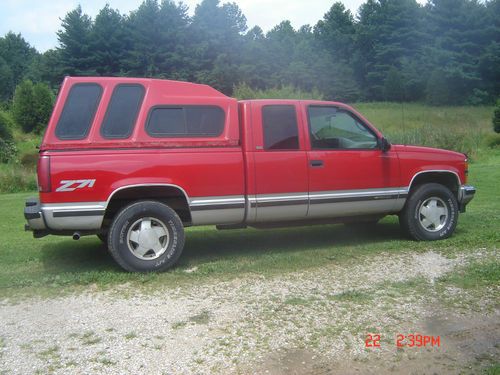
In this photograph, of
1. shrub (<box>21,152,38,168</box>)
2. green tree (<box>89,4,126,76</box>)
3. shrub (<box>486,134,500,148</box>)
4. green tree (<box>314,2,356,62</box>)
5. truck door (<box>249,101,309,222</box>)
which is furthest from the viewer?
green tree (<box>314,2,356,62</box>)

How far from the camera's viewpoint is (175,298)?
5.04 meters

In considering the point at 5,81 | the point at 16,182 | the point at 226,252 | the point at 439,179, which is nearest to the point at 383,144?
the point at 439,179

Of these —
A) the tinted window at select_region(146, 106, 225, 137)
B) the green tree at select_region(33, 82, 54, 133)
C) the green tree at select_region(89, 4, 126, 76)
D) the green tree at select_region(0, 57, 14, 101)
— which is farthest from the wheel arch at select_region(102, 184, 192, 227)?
the green tree at select_region(0, 57, 14, 101)

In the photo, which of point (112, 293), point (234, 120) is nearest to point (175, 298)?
point (112, 293)

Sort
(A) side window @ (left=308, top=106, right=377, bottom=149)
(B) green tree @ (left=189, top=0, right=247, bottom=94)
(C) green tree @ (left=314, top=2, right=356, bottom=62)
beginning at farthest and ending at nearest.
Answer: (C) green tree @ (left=314, top=2, right=356, bottom=62)
(B) green tree @ (left=189, top=0, right=247, bottom=94)
(A) side window @ (left=308, top=106, right=377, bottom=149)

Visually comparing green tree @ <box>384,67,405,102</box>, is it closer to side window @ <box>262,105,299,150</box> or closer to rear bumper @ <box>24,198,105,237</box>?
side window @ <box>262,105,299,150</box>

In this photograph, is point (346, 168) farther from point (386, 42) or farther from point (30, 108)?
point (386, 42)

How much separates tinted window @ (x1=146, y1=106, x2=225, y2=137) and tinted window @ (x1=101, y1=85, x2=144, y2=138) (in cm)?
19

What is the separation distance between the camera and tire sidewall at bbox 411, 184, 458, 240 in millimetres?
7129

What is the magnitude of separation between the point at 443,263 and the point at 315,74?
70705 mm

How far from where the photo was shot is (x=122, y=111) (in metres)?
5.85

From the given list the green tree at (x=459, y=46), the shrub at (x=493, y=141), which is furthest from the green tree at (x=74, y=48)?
the shrub at (x=493, y=141)

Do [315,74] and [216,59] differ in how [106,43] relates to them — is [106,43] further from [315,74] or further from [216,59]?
[315,74]

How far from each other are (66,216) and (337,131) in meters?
3.39
